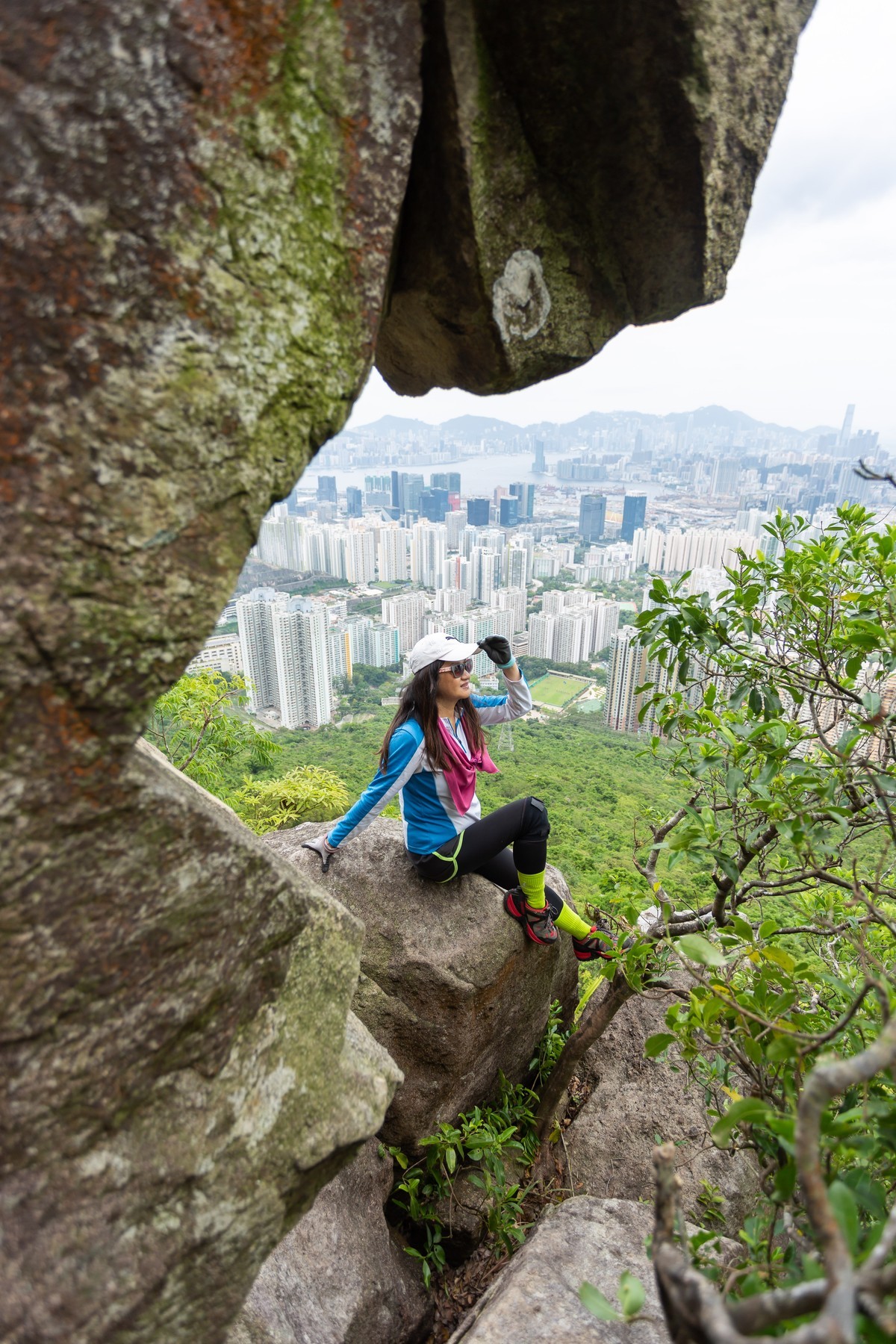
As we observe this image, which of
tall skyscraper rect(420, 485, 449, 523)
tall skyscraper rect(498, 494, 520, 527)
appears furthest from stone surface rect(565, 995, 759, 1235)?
tall skyscraper rect(420, 485, 449, 523)

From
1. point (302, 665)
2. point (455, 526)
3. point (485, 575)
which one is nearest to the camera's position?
point (302, 665)

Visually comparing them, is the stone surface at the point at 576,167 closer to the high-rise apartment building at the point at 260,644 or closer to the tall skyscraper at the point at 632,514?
the high-rise apartment building at the point at 260,644

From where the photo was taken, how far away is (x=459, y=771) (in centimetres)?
394

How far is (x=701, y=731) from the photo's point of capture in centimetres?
333

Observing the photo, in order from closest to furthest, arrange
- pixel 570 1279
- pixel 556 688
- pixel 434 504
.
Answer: pixel 570 1279
pixel 556 688
pixel 434 504

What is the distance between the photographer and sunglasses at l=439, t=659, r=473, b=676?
382 cm

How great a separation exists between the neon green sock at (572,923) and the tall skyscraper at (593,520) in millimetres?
59325

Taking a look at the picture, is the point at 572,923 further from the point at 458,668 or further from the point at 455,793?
the point at 458,668

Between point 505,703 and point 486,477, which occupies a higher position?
point 505,703

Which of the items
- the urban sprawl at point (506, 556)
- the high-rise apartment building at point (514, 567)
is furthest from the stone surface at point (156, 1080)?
the high-rise apartment building at point (514, 567)

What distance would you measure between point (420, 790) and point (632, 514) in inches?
2445

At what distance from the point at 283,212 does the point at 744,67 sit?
1589 mm

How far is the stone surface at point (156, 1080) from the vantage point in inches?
66.9

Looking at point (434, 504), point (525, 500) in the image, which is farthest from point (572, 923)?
point (525, 500)
